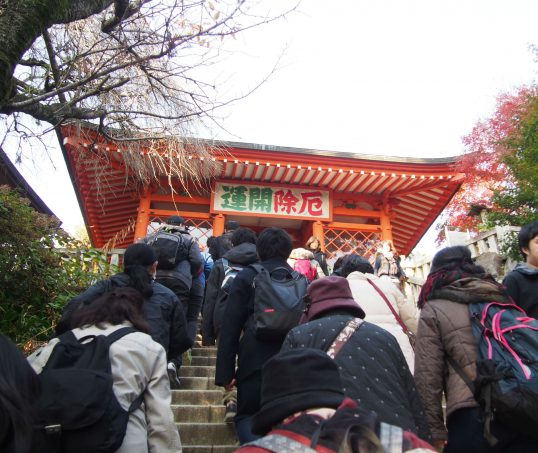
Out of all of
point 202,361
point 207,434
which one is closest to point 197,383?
point 202,361

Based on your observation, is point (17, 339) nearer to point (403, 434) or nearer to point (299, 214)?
point (403, 434)

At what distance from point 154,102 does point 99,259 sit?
308 cm

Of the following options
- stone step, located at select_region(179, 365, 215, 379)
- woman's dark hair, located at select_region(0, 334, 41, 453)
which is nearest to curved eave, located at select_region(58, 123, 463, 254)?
stone step, located at select_region(179, 365, 215, 379)

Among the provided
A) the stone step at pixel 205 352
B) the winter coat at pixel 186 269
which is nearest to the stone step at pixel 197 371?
the stone step at pixel 205 352

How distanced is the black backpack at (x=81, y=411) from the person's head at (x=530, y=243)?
8.39 feet

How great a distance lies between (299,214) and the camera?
32.4 feet

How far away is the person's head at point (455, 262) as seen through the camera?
7.36ft

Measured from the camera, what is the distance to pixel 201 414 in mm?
3801

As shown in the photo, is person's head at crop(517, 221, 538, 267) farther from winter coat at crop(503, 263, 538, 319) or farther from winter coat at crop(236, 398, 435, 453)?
winter coat at crop(236, 398, 435, 453)

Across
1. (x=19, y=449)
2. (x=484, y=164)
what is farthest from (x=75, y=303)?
(x=484, y=164)

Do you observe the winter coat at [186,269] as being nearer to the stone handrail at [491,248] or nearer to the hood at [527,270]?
the hood at [527,270]

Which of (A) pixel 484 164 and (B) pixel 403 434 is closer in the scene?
(B) pixel 403 434

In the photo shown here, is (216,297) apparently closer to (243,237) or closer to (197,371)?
(243,237)

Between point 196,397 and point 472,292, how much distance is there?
114 inches
